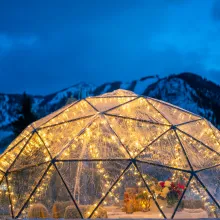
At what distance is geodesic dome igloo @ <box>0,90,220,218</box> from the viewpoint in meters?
9.61

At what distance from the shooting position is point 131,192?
9.80 meters

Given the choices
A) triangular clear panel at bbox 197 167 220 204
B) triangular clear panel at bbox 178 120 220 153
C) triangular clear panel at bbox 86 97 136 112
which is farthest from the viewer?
triangular clear panel at bbox 86 97 136 112

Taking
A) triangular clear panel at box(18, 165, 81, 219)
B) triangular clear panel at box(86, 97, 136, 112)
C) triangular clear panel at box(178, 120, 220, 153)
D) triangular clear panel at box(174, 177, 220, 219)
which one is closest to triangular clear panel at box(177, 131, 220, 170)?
triangular clear panel at box(178, 120, 220, 153)

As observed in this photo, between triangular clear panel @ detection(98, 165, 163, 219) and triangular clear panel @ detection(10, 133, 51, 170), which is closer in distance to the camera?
triangular clear panel @ detection(98, 165, 163, 219)

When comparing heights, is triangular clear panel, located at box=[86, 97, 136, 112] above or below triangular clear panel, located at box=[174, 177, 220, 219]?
above

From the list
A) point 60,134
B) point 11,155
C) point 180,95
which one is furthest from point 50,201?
point 180,95

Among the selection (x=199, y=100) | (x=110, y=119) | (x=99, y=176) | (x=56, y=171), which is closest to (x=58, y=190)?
(x=56, y=171)

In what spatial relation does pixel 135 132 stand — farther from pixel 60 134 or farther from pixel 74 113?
pixel 74 113

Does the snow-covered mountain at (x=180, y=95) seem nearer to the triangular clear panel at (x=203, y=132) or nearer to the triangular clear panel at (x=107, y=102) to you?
the triangular clear panel at (x=107, y=102)

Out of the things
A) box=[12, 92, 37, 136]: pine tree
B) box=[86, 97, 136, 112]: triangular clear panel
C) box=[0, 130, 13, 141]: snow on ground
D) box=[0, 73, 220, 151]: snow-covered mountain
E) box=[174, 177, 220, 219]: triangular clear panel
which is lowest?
box=[174, 177, 220, 219]: triangular clear panel

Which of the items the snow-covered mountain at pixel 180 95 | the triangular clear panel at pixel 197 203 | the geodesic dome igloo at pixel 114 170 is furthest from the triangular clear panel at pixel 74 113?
the snow-covered mountain at pixel 180 95

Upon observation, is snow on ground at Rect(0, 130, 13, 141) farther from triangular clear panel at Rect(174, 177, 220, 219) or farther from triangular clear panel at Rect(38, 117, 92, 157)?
triangular clear panel at Rect(174, 177, 220, 219)

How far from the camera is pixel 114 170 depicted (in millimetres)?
9859

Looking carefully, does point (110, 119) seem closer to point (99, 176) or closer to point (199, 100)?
point (99, 176)
